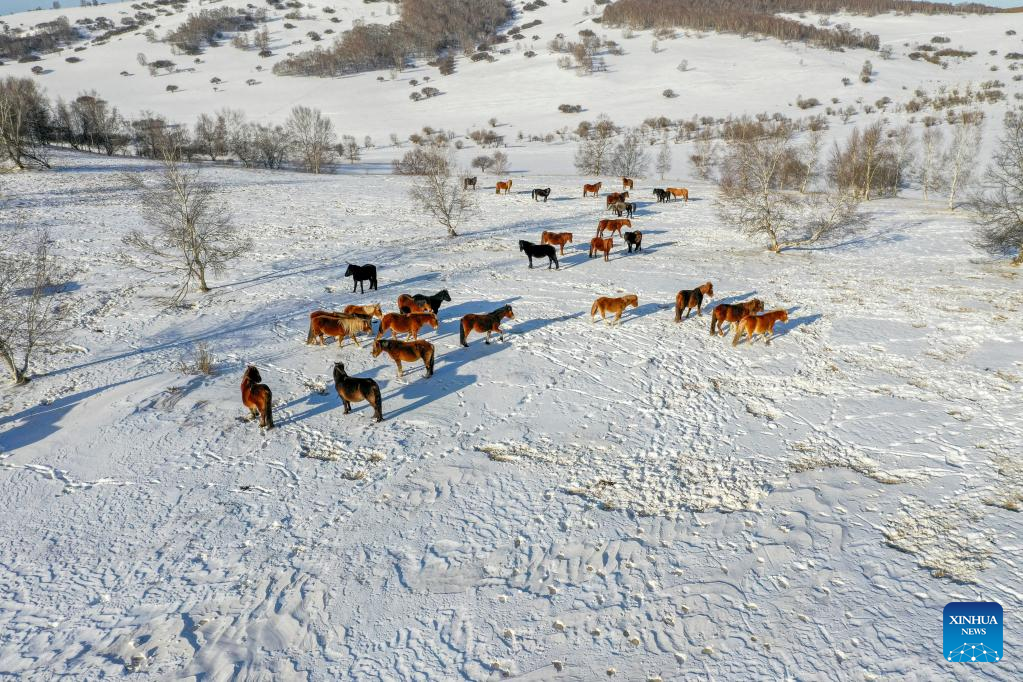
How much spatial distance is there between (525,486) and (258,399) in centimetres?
512

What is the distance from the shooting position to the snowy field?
5684mm


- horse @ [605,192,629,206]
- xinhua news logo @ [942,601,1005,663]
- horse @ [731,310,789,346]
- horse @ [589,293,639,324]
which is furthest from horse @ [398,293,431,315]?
horse @ [605,192,629,206]

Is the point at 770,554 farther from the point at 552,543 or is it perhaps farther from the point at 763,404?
the point at 763,404

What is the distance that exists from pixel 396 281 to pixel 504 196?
17989 millimetres

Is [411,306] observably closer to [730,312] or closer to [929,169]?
[730,312]

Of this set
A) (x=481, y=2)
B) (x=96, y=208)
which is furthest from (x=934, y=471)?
(x=481, y=2)

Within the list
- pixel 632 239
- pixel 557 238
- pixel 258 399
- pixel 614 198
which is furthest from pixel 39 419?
pixel 614 198

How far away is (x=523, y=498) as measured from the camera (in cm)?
780

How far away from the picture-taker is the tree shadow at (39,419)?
9133mm

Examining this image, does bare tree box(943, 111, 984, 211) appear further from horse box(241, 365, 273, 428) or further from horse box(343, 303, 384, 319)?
horse box(241, 365, 273, 428)

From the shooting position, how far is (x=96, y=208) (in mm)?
25891

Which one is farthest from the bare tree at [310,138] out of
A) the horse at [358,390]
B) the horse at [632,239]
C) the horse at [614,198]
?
the horse at [358,390]

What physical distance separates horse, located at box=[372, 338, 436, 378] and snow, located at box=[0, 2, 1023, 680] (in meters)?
0.52

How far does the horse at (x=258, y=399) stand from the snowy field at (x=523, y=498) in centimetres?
37
